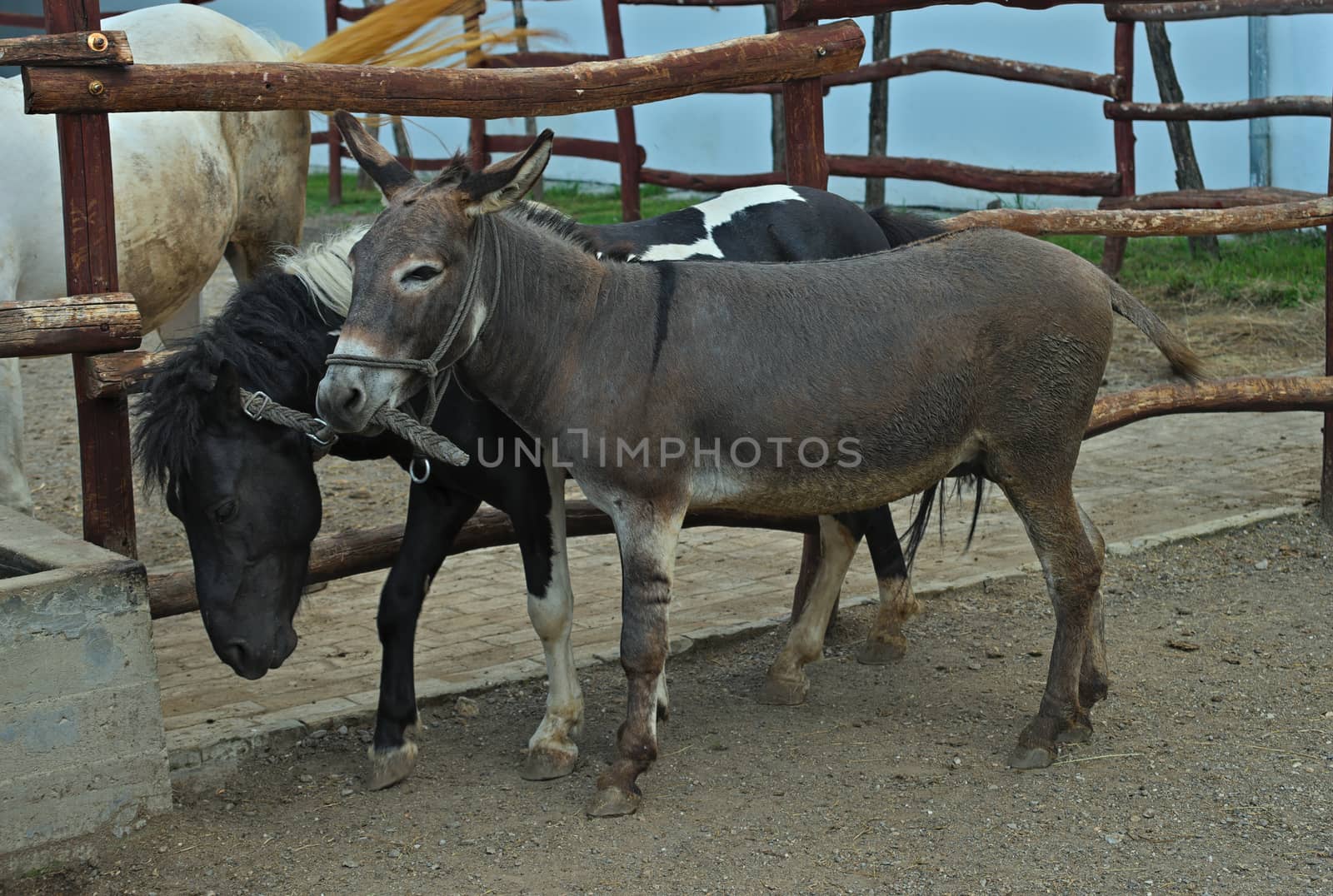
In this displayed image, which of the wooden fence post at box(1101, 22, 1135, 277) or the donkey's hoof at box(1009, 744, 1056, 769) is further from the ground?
the wooden fence post at box(1101, 22, 1135, 277)

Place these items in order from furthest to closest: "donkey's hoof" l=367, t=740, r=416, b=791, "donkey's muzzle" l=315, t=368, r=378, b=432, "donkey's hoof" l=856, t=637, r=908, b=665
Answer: "donkey's hoof" l=856, t=637, r=908, b=665 < "donkey's hoof" l=367, t=740, r=416, b=791 < "donkey's muzzle" l=315, t=368, r=378, b=432

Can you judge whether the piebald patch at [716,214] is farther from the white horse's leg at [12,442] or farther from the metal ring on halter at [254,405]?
the white horse's leg at [12,442]

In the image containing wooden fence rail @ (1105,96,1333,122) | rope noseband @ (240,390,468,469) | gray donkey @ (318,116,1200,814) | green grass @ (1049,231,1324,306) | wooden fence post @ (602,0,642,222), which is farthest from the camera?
wooden fence post @ (602,0,642,222)

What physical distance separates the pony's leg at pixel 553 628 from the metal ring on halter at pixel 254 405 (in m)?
0.72

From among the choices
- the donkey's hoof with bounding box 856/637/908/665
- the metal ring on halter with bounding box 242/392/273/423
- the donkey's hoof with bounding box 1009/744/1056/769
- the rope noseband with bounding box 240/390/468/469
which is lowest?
the donkey's hoof with bounding box 856/637/908/665

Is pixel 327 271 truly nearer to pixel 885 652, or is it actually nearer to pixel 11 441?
pixel 11 441

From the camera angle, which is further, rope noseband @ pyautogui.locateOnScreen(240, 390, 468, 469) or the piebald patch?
the piebald patch

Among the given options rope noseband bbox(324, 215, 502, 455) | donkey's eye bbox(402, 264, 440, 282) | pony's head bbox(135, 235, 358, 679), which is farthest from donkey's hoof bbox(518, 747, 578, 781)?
donkey's eye bbox(402, 264, 440, 282)

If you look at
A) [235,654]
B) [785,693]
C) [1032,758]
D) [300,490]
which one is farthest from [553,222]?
[1032,758]

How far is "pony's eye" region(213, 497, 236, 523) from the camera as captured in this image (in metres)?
3.26

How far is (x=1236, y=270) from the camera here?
32.9 feet

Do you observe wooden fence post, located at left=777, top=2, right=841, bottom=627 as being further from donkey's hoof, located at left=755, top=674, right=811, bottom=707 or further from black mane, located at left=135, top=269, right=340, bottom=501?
black mane, located at left=135, top=269, right=340, bottom=501

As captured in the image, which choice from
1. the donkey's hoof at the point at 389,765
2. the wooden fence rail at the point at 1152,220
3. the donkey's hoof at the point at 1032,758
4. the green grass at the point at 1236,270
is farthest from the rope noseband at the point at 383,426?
the green grass at the point at 1236,270

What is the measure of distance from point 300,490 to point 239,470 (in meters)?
0.17
